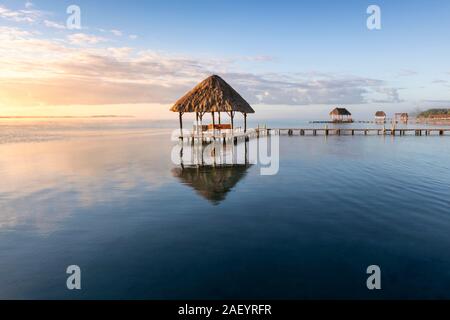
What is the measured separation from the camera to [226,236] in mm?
8523

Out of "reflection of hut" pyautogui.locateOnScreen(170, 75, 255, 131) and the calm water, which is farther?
"reflection of hut" pyautogui.locateOnScreen(170, 75, 255, 131)

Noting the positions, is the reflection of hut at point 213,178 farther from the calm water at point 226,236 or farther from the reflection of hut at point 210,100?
the reflection of hut at point 210,100

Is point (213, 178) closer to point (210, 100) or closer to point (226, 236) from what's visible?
point (226, 236)

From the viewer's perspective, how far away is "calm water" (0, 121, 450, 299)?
614cm

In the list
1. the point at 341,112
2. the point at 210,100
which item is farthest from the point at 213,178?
the point at 341,112

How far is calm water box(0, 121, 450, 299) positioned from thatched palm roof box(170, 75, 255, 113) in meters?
14.5

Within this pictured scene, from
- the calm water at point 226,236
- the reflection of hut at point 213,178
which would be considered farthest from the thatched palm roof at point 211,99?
the calm water at point 226,236

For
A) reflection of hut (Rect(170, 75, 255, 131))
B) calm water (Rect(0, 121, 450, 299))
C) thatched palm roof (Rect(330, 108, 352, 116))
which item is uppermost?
thatched palm roof (Rect(330, 108, 352, 116))

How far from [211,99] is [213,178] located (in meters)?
15.5

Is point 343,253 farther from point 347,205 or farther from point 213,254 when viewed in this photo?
point 347,205

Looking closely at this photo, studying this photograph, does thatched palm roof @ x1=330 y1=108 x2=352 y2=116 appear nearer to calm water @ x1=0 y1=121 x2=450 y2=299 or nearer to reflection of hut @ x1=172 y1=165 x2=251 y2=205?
calm water @ x1=0 y1=121 x2=450 y2=299

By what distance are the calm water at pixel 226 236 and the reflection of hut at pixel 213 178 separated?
136 millimetres

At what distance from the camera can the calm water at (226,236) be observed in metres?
6.14

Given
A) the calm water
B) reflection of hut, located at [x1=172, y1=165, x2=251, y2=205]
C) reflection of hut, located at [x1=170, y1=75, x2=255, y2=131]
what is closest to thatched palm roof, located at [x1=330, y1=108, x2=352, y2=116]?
reflection of hut, located at [x1=170, y1=75, x2=255, y2=131]
